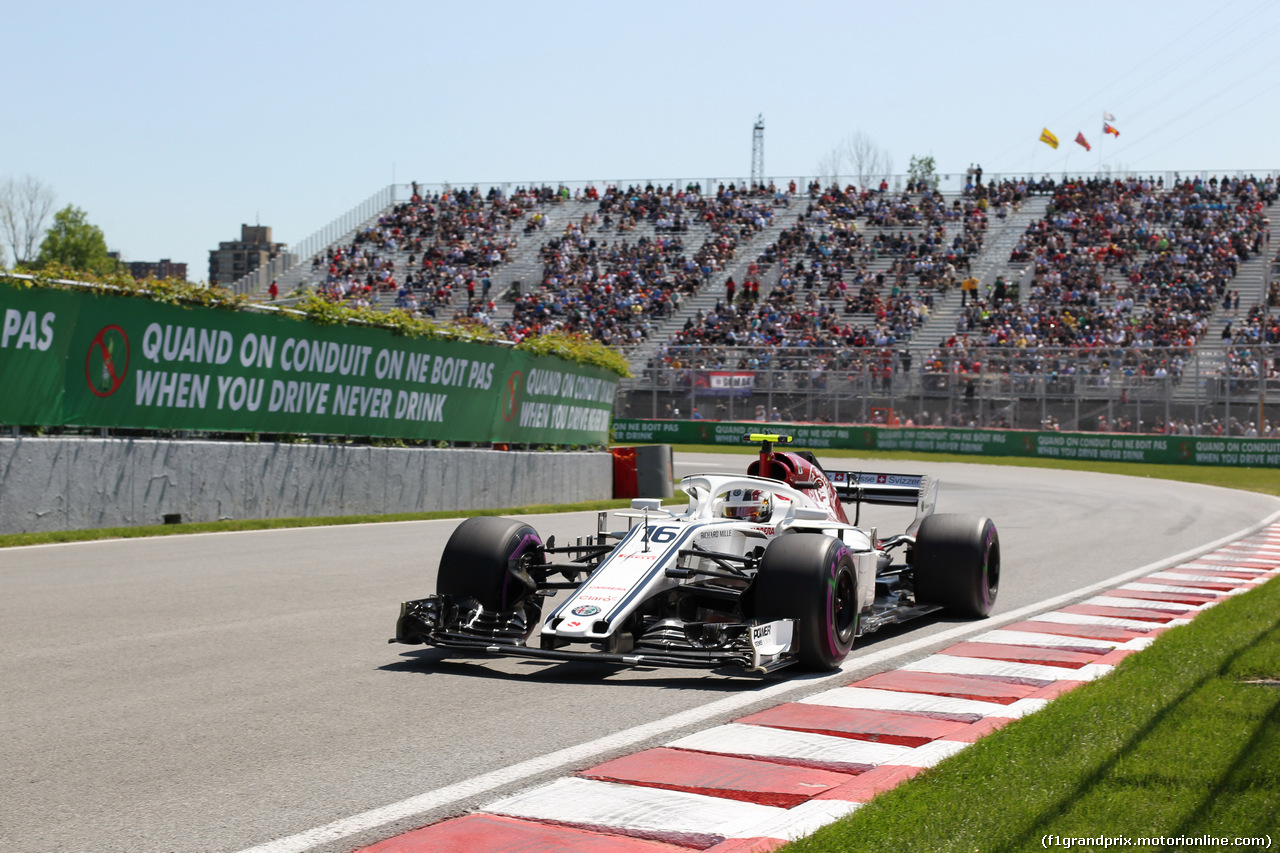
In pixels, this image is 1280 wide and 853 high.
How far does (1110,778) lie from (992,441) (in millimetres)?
37046

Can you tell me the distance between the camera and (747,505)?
8.69 metres

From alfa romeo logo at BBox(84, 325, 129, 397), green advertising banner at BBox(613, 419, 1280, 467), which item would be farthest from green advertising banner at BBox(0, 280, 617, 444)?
→ green advertising banner at BBox(613, 419, 1280, 467)

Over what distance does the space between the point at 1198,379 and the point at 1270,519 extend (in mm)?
17760

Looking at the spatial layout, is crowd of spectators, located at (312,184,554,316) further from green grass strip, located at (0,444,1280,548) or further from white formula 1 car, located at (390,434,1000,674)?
white formula 1 car, located at (390,434,1000,674)

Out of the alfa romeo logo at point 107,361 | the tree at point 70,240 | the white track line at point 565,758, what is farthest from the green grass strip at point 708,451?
the tree at point 70,240

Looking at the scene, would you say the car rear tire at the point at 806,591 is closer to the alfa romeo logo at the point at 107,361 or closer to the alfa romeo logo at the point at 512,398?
the alfa romeo logo at the point at 107,361

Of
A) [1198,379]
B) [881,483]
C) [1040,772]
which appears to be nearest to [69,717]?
[1040,772]

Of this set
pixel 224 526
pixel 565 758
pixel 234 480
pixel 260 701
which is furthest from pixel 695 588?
pixel 234 480

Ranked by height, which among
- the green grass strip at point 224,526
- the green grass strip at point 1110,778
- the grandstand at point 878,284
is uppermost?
the grandstand at point 878,284

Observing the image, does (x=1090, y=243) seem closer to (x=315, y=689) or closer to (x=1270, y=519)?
(x=1270, y=519)

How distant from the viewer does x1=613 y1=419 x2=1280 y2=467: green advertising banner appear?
125ft

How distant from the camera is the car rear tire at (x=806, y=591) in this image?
7230 millimetres

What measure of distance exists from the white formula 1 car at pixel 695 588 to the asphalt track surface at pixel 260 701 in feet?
0.67

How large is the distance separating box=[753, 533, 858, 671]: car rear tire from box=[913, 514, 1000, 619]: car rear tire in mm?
2350
